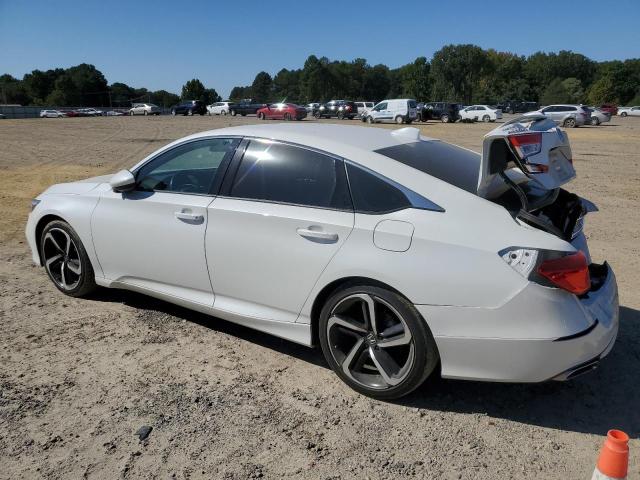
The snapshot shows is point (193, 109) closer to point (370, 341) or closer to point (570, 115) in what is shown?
point (570, 115)

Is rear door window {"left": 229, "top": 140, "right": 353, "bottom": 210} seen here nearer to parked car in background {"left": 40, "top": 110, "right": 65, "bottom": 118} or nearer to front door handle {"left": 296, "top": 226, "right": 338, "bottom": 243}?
front door handle {"left": 296, "top": 226, "right": 338, "bottom": 243}

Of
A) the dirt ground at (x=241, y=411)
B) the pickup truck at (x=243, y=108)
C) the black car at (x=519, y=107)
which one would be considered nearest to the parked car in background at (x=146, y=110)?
the pickup truck at (x=243, y=108)

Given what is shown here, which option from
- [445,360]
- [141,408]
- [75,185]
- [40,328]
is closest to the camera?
[445,360]

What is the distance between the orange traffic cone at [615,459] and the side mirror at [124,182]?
3.47 m

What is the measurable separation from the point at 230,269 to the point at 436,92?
4093 inches

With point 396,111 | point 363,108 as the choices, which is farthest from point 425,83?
point 396,111

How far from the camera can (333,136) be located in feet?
11.6

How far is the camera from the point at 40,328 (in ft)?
13.4

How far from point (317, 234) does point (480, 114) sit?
46418 millimetres

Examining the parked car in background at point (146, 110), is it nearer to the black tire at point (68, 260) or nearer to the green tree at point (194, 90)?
the green tree at point (194, 90)

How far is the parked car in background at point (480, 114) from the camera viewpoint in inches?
1794

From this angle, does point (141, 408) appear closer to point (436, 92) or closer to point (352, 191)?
point (352, 191)

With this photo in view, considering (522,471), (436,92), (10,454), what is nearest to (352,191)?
(522,471)

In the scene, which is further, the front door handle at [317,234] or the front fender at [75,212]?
the front fender at [75,212]
